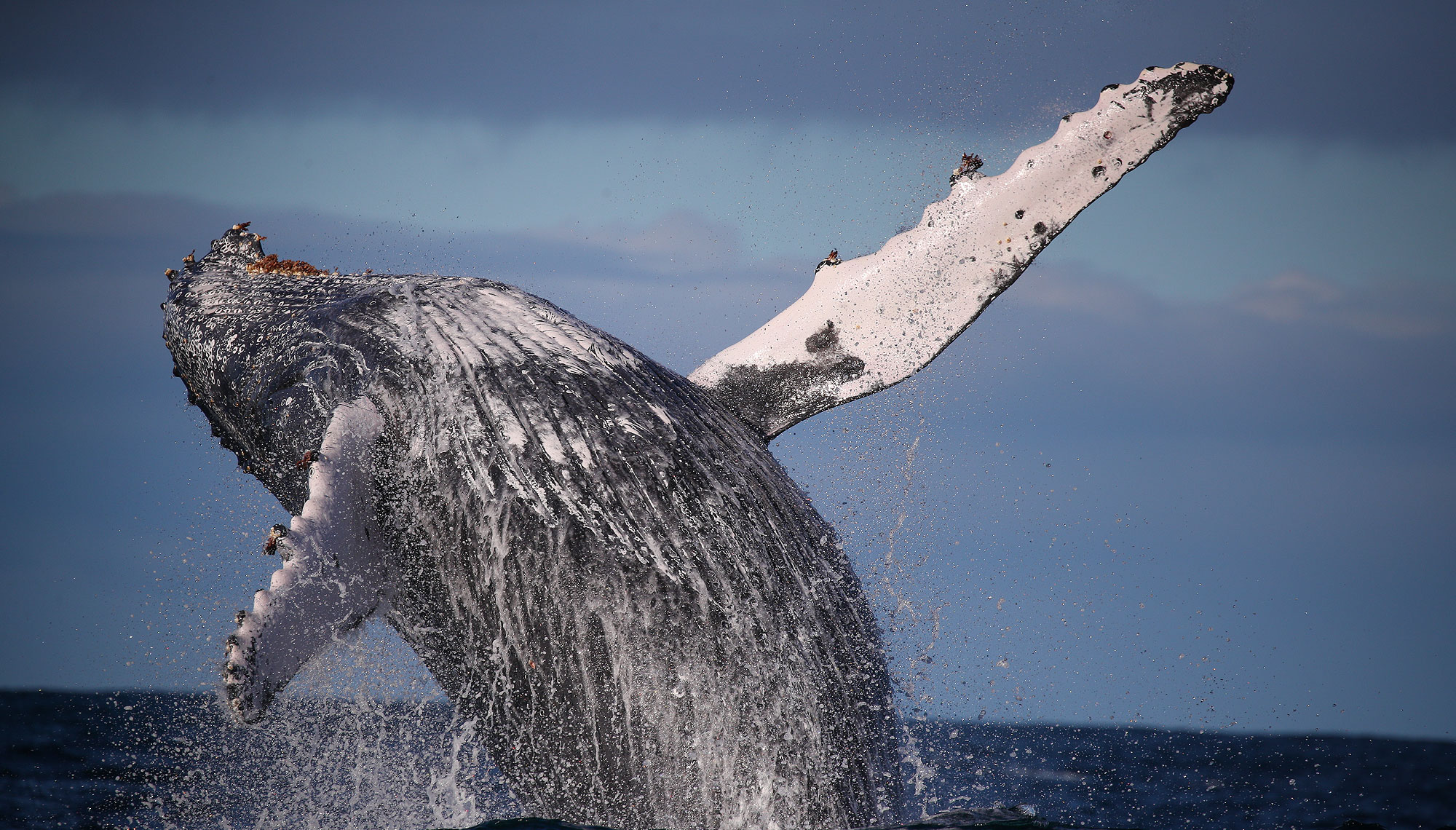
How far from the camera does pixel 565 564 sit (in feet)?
12.9

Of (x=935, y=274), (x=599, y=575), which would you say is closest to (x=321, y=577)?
(x=599, y=575)

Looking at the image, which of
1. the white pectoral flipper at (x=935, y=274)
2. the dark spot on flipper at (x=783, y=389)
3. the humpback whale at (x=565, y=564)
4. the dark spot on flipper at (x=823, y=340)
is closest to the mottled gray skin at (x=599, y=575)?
the humpback whale at (x=565, y=564)

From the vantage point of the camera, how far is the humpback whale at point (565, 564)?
12.7 ft

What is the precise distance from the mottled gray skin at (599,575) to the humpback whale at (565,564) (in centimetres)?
1

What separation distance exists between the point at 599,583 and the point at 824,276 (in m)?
2.90

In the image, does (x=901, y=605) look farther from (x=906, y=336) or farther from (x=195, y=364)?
(x=195, y=364)

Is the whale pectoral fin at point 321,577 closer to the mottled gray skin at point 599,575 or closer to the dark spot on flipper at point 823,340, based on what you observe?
the mottled gray skin at point 599,575

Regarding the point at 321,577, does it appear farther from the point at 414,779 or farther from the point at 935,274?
the point at 935,274

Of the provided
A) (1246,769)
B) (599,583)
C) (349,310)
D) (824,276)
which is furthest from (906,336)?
(1246,769)

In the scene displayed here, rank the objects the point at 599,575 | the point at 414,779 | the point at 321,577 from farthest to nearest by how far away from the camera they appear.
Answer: the point at 414,779 → the point at 599,575 → the point at 321,577

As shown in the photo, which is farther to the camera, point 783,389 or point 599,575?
point 783,389

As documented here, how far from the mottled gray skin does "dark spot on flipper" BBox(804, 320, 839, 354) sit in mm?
1381

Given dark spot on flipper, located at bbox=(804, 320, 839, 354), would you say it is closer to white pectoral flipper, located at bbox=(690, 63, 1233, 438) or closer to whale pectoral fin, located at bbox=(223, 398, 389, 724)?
white pectoral flipper, located at bbox=(690, 63, 1233, 438)

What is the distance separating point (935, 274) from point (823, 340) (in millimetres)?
787
